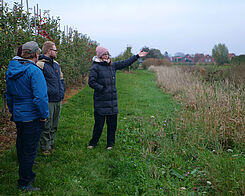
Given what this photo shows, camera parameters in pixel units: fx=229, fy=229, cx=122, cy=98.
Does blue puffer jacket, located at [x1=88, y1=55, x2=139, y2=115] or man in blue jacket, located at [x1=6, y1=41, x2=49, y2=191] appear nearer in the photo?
man in blue jacket, located at [x1=6, y1=41, x2=49, y2=191]

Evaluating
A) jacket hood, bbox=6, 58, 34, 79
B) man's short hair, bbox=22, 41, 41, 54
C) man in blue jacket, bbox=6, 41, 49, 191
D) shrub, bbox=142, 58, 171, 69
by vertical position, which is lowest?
man in blue jacket, bbox=6, 41, 49, 191

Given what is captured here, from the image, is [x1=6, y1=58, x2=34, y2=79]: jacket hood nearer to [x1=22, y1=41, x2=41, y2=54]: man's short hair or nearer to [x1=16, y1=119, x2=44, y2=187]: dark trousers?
[x1=22, y1=41, x2=41, y2=54]: man's short hair

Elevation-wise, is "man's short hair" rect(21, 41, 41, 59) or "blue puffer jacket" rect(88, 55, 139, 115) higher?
"man's short hair" rect(21, 41, 41, 59)

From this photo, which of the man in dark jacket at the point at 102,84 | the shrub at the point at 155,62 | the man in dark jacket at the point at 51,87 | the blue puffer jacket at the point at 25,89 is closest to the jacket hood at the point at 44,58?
the man in dark jacket at the point at 51,87

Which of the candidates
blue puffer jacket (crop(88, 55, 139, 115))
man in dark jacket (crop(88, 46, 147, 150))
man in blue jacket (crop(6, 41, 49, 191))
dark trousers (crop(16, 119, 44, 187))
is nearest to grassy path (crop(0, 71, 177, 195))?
dark trousers (crop(16, 119, 44, 187))

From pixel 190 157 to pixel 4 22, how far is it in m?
4.88

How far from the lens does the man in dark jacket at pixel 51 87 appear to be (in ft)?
12.4

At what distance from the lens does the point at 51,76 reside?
12.5 feet

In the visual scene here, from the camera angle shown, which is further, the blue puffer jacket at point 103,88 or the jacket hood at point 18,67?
the blue puffer jacket at point 103,88

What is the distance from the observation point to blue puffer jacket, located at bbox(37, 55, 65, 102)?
12.3 feet

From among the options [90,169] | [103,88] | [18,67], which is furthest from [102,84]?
[18,67]

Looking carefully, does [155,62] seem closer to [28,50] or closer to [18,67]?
[28,50]

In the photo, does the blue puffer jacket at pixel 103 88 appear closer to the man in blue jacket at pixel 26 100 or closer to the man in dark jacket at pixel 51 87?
the man in dark jacket at pixel 51 87

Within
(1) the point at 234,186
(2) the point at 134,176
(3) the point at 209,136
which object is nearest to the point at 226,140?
(3) the point at 209,136
